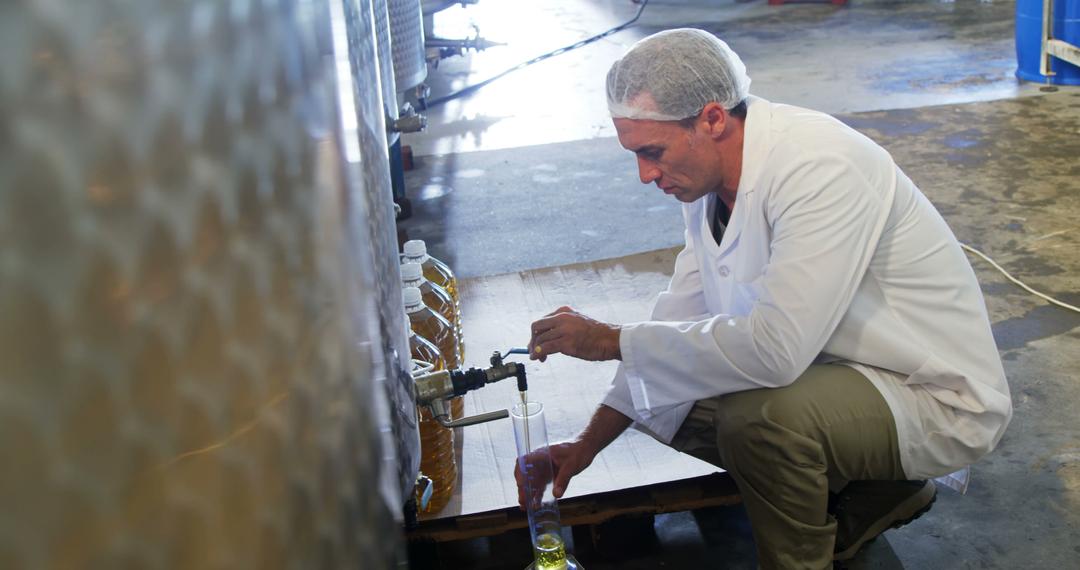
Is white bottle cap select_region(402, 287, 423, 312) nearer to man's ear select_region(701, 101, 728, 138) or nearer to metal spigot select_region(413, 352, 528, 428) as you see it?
metal spigot select_region(413, 352, 528, 428)

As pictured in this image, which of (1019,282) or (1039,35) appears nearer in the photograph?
(1019,282)

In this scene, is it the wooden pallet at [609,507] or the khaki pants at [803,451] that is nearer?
the khaki pants at [803,451]

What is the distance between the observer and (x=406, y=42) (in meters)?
4.96

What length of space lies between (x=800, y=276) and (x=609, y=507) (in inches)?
25.8

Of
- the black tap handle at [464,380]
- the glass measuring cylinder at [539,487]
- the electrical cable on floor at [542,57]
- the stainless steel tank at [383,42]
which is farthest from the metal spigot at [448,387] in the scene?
the electrical cable on floor at [542,57]

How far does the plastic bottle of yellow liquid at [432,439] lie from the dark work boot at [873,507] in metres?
0.83

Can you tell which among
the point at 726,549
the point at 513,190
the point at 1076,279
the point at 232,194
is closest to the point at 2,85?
the point at 232,194

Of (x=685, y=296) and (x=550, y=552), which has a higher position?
(x=685, y=296)

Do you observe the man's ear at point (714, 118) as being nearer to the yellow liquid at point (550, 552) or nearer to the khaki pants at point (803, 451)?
the khaki pants at point (803, 451)

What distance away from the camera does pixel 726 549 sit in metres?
2.31

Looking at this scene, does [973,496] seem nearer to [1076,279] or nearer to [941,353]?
[941,353]

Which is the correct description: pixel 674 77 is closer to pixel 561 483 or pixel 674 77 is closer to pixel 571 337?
pixel 571 337

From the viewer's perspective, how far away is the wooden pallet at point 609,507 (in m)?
2.19

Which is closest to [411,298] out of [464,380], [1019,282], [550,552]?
[550,552]
